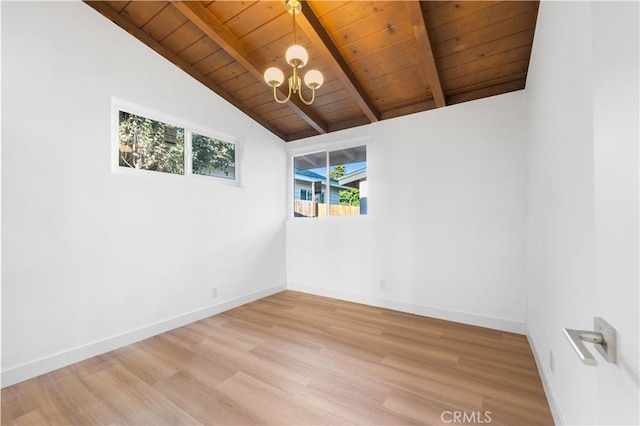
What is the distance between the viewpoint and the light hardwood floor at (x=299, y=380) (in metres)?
1.57

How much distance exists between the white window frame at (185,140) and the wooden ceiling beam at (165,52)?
0.47 metres

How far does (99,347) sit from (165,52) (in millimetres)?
2963

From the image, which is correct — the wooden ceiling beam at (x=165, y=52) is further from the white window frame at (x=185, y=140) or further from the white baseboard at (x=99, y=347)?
the white baseboard at (x=99, y=347)

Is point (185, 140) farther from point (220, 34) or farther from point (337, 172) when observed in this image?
point (337, 172)

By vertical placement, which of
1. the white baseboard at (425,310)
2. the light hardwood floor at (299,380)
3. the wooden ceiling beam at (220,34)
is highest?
the wooden ceiling beam at (220,34)

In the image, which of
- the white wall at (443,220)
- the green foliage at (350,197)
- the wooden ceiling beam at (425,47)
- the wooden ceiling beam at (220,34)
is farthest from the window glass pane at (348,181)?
the wooden ceiling beam at (425,47)

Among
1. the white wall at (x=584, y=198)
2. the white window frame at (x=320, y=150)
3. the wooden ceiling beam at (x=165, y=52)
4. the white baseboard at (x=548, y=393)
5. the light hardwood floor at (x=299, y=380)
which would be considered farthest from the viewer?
the white window frame at (x=320, y=150)

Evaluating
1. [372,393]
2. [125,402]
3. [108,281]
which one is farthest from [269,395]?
[108,281]

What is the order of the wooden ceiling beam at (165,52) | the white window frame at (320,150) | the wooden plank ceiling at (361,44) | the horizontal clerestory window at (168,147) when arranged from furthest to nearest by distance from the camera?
the white window frame at (320,150)
the horizontal clerestory window at (168,147)
the wooden ceiling beam at (165,52)
the wooden plank ceiling at (361,44)

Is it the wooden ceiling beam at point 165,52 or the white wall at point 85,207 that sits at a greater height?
the wooden ceiling beam at point 165,52

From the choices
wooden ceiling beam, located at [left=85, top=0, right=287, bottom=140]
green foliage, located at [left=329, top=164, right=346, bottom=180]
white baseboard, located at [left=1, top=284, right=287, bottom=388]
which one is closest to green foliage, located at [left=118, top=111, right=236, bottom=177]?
wooden ceiling beam, located at [left=85, top=0, right=287, bottom=140]

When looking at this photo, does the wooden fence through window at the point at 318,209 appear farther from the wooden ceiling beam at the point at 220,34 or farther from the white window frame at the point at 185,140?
the wooden ceiling beam at the point at 220,34

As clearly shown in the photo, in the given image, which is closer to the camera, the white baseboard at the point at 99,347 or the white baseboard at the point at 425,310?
the white baseboard at the point at 99,347

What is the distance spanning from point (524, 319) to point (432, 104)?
2485mm
